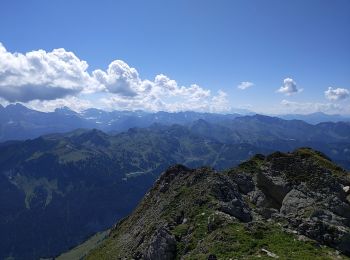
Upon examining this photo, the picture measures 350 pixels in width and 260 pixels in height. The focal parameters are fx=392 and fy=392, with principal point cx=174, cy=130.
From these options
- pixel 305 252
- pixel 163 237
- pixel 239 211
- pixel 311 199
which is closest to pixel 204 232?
pixel 163 237

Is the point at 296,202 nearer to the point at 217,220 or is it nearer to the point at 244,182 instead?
the point at 217,220

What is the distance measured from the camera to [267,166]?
66438 mm

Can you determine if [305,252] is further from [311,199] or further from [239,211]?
[311,199]

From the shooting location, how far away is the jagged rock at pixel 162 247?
42.1 m

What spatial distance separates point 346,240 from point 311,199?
14.4 metres

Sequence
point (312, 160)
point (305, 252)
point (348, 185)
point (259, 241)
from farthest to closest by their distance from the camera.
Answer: point (312, 160) < point (348, 185) < point (259, 241) < point (305, 252)

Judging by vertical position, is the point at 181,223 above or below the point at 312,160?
below

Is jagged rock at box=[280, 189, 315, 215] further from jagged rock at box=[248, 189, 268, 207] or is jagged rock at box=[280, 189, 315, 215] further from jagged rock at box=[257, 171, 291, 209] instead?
jagged rock at box=[248, 189, 268, 207]

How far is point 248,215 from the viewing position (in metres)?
49.9

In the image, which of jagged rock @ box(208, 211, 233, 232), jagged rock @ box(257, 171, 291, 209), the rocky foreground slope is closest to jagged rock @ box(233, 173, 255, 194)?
the rocky foreground slope

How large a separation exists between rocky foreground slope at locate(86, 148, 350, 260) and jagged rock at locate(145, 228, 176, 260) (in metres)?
0.10

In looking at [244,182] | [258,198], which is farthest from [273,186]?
[244,182]

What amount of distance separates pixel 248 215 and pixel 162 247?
13.2 m

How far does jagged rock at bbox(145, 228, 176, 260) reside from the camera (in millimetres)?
42125
